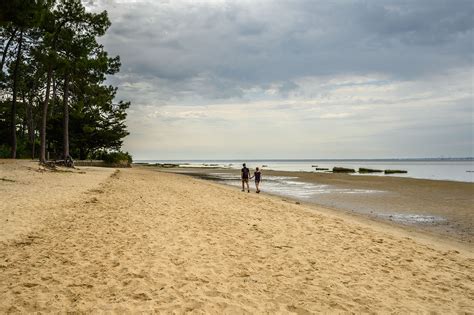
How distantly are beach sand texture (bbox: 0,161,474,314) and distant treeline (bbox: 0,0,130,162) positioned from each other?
14.8 meters

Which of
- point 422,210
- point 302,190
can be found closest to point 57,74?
point 302,190

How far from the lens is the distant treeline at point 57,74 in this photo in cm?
2780

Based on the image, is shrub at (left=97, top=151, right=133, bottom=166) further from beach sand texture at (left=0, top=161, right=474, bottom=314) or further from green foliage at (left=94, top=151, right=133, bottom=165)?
beach sand texture at (left=0, top=161, right=474, bottom=314)

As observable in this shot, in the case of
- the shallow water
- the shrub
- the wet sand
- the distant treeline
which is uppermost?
the distant treeline

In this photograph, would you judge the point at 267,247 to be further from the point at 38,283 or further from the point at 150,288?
the point at 38,283

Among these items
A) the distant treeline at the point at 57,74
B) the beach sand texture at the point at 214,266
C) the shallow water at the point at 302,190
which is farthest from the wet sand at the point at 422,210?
the distant treeline at the point at 57,74

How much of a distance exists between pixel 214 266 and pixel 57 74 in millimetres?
33318

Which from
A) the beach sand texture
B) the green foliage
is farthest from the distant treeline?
the beach sand texture

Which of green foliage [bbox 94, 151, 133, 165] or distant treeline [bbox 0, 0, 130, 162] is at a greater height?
distant treeline [bbox 0, 0, 130, 162]

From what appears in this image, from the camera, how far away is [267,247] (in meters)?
8.95

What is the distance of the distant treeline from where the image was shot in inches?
1094

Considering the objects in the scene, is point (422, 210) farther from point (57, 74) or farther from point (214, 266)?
point (57, 74)

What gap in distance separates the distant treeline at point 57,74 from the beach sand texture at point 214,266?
14764 mm

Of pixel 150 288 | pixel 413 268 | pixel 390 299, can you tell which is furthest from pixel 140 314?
pixel 413 268
